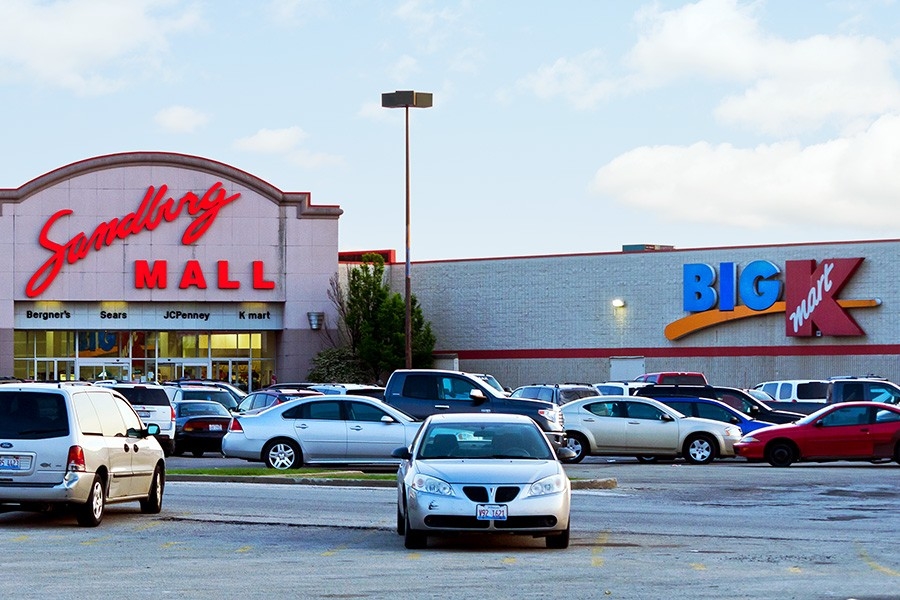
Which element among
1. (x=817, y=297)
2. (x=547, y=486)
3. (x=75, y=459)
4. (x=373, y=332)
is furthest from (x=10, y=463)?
(x=373, y=332)

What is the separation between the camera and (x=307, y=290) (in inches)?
2616

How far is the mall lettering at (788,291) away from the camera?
56562 mm

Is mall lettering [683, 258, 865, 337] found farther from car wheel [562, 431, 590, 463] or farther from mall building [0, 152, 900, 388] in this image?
car wheel [562, 431, 590, 463]

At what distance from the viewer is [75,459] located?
1761 centimetres

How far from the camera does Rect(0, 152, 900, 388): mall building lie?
61.1m

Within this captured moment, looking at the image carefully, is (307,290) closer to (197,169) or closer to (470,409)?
(197,169)

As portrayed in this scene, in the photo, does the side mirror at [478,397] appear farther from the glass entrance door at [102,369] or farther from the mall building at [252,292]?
the glass entrance door at [102,369]

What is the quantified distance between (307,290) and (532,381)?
10351mm

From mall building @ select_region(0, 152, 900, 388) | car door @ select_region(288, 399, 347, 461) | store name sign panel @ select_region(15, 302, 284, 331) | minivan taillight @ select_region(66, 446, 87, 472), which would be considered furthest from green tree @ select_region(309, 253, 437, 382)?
minivan taillight @ select_region(66, 446, 87, 472)

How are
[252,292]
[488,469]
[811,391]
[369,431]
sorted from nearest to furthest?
[488,469], [369,431], [811,391], [252,292]

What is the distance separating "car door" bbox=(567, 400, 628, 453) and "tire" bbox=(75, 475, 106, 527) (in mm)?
16177

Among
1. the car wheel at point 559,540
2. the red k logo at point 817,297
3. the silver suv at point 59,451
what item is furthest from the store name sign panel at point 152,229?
the car wheel at point 559,540

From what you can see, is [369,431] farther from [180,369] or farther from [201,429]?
[180,369]

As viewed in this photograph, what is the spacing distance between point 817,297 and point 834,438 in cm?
2601
